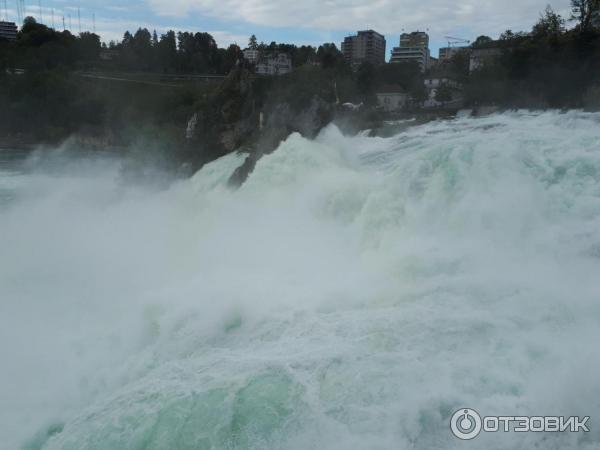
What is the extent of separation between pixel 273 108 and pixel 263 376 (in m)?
15.8

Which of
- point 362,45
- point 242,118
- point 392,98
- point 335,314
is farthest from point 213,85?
point 362,45

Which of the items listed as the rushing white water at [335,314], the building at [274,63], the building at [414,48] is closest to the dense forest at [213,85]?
the building at [274,63]

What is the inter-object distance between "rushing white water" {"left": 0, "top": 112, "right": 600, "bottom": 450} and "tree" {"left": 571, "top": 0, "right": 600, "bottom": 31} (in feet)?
86.7

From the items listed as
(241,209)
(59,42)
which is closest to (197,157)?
(241,209)

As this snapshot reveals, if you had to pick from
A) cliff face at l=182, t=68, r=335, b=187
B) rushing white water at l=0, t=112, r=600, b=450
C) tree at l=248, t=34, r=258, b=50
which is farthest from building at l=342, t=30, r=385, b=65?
rushing white water at l=0, t=112, r=600, b=450

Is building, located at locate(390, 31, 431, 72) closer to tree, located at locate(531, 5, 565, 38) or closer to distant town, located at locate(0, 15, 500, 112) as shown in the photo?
distant town, located at locate(0, 15, 500, 112)

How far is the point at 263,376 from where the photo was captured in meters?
6.28

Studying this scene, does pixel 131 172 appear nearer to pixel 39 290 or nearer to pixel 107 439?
pixel 39 290

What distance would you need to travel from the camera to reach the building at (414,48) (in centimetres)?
10181

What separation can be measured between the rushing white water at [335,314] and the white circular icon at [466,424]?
67 millimetres

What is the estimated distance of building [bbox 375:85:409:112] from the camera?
146 feet

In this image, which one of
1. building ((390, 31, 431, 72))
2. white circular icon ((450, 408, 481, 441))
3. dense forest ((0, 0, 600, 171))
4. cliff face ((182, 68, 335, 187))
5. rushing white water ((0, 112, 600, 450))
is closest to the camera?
white circular icon ((450, 408, 481, 441))

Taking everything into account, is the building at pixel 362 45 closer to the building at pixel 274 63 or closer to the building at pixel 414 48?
the building at pixel 414 48

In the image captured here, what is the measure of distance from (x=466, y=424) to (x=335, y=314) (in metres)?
2.80
